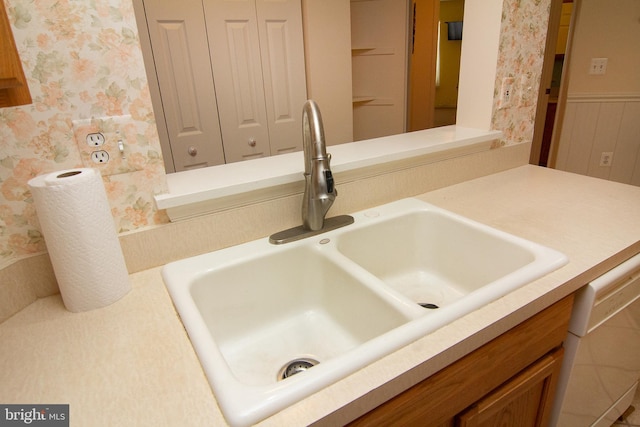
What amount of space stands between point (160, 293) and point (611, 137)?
343cm

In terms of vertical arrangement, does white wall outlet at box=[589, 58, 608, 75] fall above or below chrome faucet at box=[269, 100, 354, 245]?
above

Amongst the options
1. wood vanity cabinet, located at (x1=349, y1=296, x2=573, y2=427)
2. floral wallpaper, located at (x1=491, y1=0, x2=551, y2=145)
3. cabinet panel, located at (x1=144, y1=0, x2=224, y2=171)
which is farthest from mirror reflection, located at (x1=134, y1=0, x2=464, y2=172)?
wood vanity cabinet, located at (x1=349, y1=296, x2=573, y2=427)

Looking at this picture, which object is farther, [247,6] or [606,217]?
[247,6]

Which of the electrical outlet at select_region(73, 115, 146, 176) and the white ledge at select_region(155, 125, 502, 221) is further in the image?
the white ledge at select_region(155, 125, 502, 221)

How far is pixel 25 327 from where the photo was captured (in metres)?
0.71

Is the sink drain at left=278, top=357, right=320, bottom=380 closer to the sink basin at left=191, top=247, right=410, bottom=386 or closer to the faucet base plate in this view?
the sink basin at left=191, top=247, right=410, bottom=386

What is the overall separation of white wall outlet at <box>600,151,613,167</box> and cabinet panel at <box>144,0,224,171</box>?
294 centimetres

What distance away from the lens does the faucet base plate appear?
96 centimetres

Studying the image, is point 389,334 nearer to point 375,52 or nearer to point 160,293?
point 160,293

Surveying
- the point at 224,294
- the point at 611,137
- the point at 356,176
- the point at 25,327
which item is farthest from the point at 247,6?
the point at 611,137

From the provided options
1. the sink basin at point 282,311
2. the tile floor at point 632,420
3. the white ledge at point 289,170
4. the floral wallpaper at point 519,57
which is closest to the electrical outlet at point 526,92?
the floral wallpaper at point 519,57

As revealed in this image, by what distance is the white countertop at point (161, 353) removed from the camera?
52 cm

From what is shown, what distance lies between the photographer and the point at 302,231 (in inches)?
39.0

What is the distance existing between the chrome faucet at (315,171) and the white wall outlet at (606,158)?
3027mm
